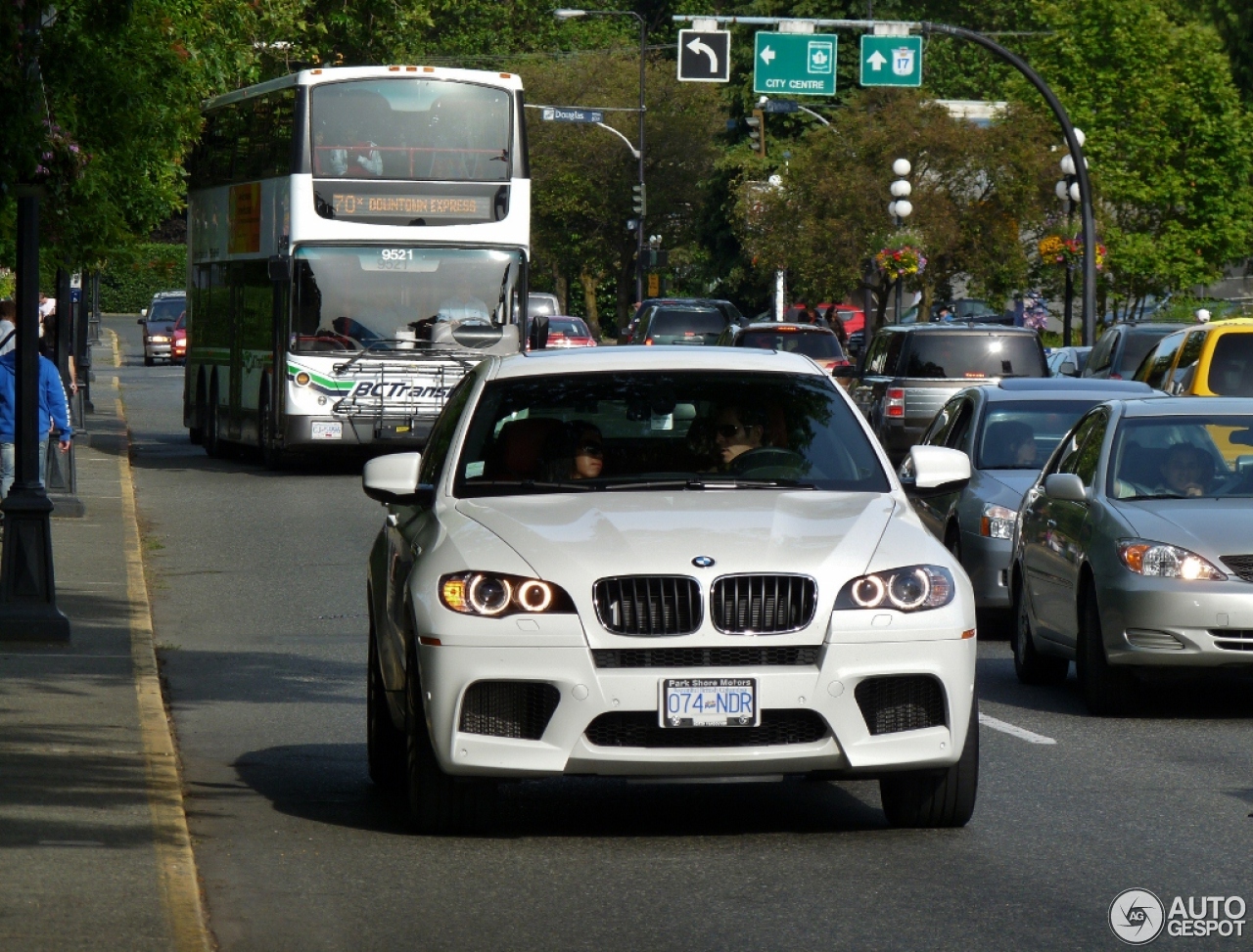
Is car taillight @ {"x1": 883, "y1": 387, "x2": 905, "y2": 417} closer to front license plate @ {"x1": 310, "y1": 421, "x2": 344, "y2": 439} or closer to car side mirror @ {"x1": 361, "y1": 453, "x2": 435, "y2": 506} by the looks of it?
front license plate @ {"x1": 310, "y1": 421, "x2": 344, "y2": 439}

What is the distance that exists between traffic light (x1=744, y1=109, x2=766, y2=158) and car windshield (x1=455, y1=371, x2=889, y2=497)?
60199mm

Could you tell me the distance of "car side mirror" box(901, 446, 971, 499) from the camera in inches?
346

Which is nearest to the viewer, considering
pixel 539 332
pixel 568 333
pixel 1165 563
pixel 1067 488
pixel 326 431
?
pixel 1165 563

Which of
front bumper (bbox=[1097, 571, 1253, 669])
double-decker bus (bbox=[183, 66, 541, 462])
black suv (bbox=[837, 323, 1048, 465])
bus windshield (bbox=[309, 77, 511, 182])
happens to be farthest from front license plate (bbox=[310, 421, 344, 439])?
front bumper (bbox=[1097, 571, 1253, 669])

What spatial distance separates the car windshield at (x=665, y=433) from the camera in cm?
863

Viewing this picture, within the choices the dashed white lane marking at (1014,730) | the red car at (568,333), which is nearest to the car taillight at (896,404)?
the dashed white lane marking at (1014,730)

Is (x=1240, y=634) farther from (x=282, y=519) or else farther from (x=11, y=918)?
(x=282, y=519)

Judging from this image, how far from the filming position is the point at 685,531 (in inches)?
305

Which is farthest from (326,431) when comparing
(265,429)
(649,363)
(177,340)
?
(177,340)

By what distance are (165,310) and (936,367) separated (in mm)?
44854

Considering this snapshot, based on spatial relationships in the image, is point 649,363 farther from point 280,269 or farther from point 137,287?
point 137,287

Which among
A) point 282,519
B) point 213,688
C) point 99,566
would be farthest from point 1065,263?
point 213,688

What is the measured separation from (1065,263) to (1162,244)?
9.57 metres

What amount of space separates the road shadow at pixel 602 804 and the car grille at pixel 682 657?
0.86m
